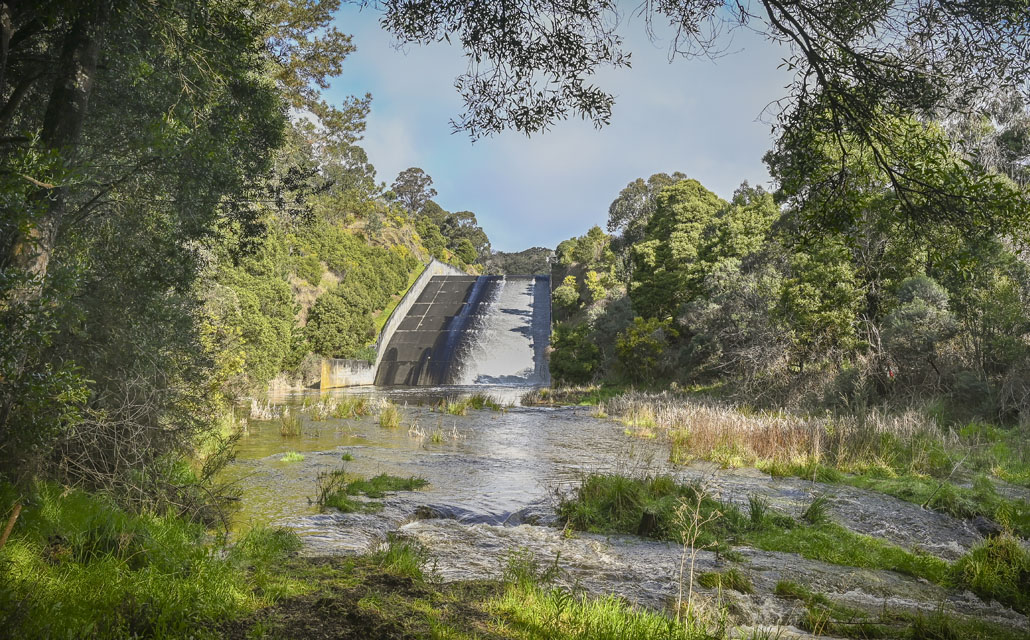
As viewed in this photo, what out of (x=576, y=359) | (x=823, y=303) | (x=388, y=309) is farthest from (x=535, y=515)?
(x=388, y=309)

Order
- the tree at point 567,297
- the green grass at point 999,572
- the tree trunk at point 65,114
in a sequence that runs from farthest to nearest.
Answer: the tree at point 567,297 < the green grass at point 999,572 < the tree trunk at point 65,114

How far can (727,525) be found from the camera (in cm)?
731

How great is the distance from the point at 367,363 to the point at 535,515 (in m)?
27.4

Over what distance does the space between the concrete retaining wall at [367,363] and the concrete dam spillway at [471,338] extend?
37 cm

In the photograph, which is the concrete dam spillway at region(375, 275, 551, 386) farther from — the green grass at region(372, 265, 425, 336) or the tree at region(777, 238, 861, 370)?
the tree at region(777, 238, 861, 370)

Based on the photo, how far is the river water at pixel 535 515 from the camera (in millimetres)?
5332

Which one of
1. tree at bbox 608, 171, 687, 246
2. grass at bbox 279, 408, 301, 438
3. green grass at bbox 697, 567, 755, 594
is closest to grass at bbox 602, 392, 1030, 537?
green grass at bbox 697, 567, 755, 594

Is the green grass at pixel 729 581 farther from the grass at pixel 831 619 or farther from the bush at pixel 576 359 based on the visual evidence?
the bush at pixel 576 359

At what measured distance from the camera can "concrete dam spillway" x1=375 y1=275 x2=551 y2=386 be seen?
35.7 metres

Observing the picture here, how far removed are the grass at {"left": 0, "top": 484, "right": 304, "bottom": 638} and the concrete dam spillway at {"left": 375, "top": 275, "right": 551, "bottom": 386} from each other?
29425 millimetres

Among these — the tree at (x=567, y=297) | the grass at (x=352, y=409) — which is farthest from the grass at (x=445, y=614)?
the tree at (x=567, y=297)

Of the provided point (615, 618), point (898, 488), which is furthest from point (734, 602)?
point (898, 488)

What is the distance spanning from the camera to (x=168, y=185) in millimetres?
8031

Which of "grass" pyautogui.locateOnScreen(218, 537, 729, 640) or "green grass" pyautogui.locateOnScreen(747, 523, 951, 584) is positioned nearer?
"grass" pyautogui.locateOnScreen(218, 537, 729, 640)
